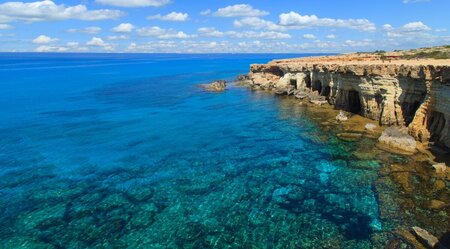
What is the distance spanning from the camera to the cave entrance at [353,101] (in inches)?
1932

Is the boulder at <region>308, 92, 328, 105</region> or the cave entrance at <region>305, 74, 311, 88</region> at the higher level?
the cave entrance at <region>305, 74, 311, 88</region>

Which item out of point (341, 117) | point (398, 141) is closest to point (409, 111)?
point (398, 141)

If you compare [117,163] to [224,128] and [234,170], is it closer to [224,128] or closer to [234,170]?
[234,170]

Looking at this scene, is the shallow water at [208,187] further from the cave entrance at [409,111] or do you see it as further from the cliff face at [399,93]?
the cave entrance at [409,111]

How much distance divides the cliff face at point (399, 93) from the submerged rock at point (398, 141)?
1.80 metres

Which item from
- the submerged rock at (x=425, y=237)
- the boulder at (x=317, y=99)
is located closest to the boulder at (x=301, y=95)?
the boulder at (x=317, y=99)

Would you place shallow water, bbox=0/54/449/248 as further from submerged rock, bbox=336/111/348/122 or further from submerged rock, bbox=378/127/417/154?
submerged rock, bbox=336/111/348/122

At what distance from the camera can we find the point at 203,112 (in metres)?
55.0

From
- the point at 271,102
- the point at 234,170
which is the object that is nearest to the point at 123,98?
the point at 271,102

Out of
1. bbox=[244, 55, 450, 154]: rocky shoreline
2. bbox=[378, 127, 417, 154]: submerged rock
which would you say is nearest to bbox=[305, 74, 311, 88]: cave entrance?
bbox=[244, 55, 450, 154]: rocky shoreline

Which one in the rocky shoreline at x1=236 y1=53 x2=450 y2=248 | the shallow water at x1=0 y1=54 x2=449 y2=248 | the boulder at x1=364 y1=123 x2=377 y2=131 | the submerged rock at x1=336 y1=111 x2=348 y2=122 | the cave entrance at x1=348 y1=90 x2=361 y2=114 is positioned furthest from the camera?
the cave entrance at x1=348 y1=90 x2=361 y2=114

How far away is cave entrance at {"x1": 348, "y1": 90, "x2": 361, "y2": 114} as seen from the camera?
4908 centimetres

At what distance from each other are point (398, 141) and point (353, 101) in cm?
1824

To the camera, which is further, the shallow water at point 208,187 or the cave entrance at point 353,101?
the cave entrance at point 353,101
